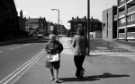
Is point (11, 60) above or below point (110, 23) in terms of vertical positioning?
below

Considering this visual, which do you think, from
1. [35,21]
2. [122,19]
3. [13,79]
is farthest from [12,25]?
[35,21]

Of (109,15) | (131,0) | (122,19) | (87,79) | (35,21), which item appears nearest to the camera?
(87,79)

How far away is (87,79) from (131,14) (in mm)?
43543

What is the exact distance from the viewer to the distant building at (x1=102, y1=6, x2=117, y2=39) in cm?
6838

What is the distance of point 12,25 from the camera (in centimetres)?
6309

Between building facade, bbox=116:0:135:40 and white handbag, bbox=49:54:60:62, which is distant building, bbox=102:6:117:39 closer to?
Result: building facade, bbox=116:0:135:40

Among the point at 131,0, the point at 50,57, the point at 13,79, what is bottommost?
the point at 13,79

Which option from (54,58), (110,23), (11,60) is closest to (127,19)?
(110,23)

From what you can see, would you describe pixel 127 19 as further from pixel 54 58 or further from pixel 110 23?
pixel 54 58

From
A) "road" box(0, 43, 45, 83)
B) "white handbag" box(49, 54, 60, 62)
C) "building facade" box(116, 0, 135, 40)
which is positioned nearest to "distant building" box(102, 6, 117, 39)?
"building facade" box(116, 0, 135, 40)

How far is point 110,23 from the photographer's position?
71.1 m

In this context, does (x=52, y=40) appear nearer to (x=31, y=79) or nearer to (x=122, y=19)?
(x=31, y=79)

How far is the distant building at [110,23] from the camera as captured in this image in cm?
6838

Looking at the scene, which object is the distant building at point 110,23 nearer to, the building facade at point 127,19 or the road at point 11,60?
the building facade at point 127,19
